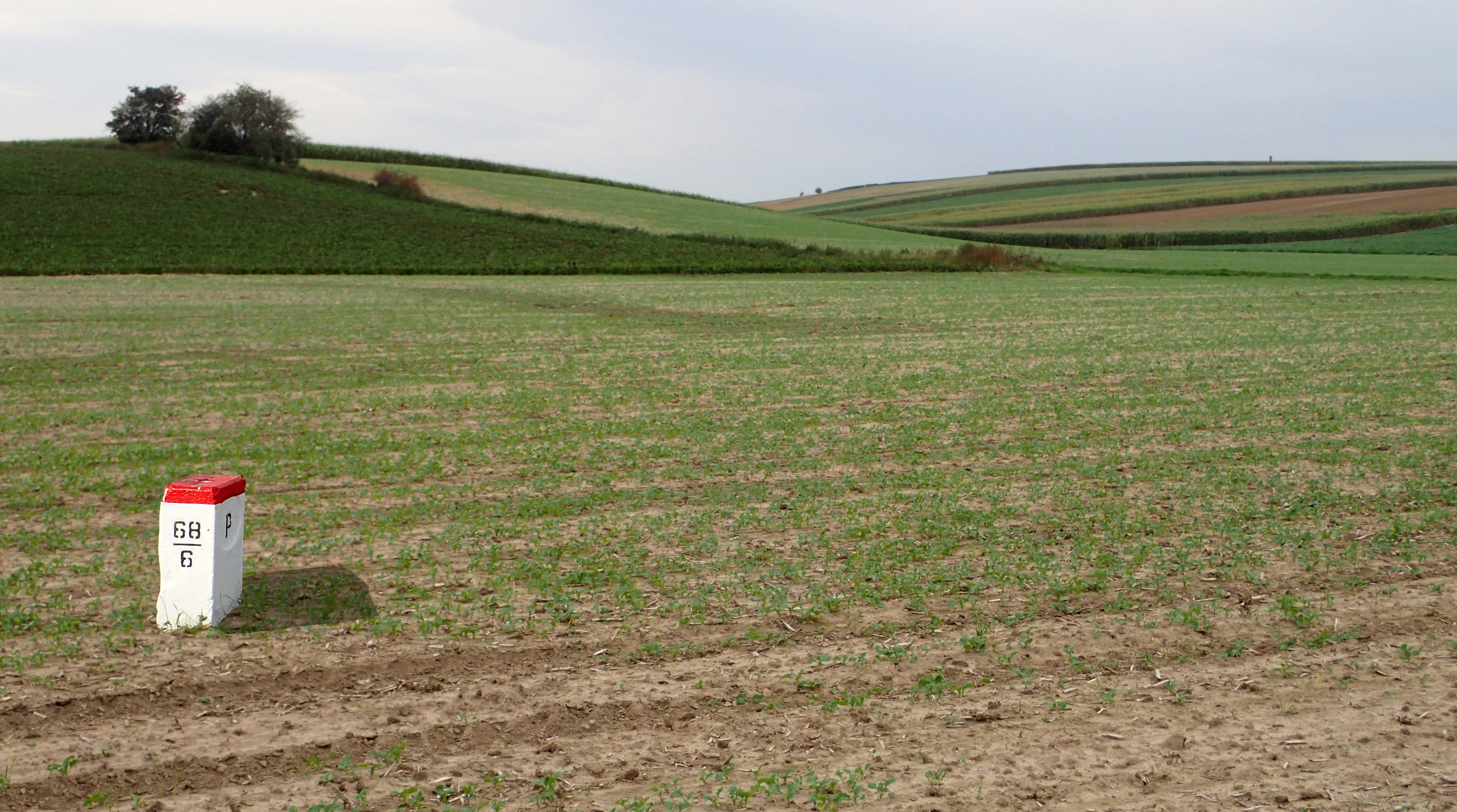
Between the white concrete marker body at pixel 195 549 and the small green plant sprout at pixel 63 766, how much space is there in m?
1.67

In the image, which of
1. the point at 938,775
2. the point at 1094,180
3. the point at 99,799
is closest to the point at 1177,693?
the point at 938,775

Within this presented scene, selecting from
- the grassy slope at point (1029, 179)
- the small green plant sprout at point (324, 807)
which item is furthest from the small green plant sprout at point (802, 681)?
the grassy slope at point (1029, 179)

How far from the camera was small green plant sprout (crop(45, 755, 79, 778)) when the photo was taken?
16.7ft

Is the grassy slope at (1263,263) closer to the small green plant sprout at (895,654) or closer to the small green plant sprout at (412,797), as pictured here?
the small green plant sprout at (895,654)

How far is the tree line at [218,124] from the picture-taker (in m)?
77.3

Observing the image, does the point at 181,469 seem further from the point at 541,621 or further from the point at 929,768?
the point at 929,768

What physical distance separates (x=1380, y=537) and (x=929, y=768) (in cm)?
578

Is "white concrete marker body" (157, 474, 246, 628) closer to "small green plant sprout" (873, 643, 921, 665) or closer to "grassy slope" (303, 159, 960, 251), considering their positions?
"small green plant sprout" (873, 643, 921, 665)

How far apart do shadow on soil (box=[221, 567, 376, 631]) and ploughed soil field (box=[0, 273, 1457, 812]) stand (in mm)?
39

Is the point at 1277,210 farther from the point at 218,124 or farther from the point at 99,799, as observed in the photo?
the point at 99,799

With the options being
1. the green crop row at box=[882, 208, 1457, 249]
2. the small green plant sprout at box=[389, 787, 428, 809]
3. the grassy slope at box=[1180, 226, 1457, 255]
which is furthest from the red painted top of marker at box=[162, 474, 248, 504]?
the green crop row at box=[882, 208, 1457, 249]

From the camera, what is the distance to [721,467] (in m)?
11.6

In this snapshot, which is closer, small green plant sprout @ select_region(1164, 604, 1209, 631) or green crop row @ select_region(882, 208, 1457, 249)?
small green plant sprout @ select_region(1164, 604, 1209, 631)

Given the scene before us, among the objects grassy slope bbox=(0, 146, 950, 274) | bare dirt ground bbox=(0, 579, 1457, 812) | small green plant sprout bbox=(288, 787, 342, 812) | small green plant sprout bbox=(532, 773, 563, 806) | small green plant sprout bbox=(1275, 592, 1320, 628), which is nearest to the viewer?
small green plant sprout bbox=(288, 787, 342, 812)
